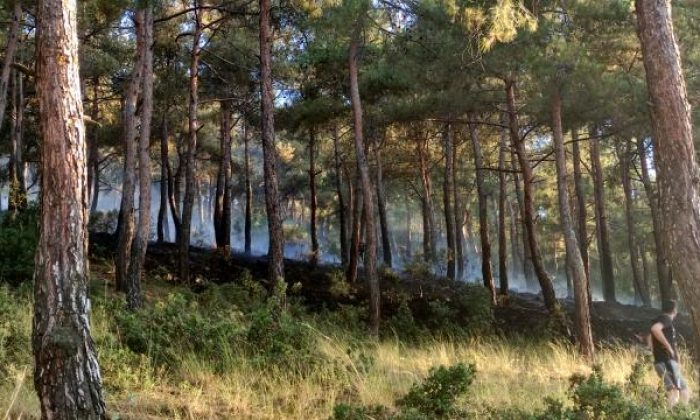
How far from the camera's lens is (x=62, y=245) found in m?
3.99

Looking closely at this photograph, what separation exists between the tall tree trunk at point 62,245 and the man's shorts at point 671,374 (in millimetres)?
6703

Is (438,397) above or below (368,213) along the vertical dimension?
below

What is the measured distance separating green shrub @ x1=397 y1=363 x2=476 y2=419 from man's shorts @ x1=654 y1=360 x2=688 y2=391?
361cm

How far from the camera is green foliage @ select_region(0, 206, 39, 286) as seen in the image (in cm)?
1038

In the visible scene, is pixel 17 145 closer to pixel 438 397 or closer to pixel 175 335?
pixel 175 335

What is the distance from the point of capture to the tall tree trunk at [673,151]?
552cm

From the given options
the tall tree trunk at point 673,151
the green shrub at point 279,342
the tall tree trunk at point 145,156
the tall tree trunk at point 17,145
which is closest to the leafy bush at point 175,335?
the green shrub at point 279,342

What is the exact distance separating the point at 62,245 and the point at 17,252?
8.29m

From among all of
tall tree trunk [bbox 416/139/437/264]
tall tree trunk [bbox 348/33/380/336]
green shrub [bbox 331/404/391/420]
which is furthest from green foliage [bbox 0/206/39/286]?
tall tree trunk [bbox 416/139/437/264]

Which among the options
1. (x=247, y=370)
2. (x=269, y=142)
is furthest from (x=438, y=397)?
(x=269, y=142)

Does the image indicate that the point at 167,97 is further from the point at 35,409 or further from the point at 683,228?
the point at 683,228

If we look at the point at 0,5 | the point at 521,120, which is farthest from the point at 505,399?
the point at 521,120

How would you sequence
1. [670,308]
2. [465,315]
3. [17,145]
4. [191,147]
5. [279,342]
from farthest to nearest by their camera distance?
[17,145] → [465,315] → [191,147] → [670,308] → [279,342]

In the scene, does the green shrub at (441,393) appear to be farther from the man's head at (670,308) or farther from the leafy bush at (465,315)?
the leafy bush at (465,315)
